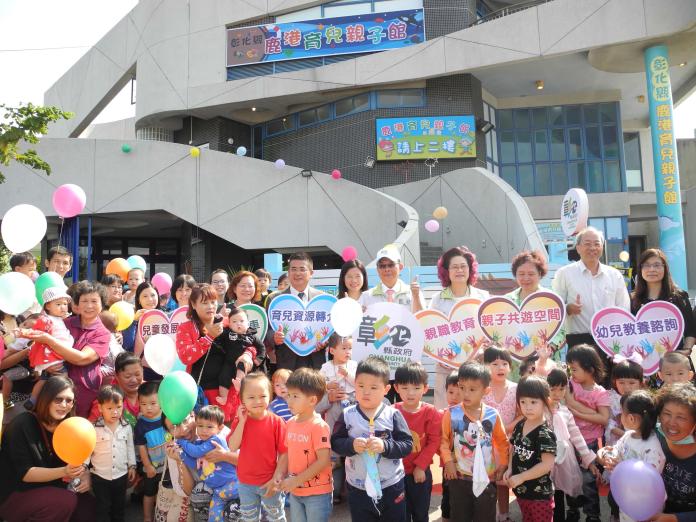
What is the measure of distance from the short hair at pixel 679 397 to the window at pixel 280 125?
1587 centimetres

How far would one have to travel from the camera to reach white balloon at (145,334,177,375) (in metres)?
3.63

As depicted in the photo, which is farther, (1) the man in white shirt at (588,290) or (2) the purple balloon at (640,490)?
(1) the man in white shirt at (588,290)

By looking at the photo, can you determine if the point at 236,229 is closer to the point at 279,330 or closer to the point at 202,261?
the point at 202,261

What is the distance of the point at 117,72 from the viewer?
1962cm

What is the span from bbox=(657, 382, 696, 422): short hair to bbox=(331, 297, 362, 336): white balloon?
5.78ft

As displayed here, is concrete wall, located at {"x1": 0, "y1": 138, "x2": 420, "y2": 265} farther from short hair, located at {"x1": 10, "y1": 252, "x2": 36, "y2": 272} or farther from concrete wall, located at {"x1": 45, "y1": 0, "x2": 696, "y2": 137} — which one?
short hair, located at {"x1": 10, "y1": 252, "x2": 36, "y2": 272}

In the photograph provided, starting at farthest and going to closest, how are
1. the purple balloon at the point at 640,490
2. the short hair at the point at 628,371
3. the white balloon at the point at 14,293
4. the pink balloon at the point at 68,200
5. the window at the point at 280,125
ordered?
the window at the point at 280,125 < the pink balloon at the point at 68,200 < the white balloon at the point at 14,293 < the short hair at the point at 628,371 < the purple balloon at the point at 640,490

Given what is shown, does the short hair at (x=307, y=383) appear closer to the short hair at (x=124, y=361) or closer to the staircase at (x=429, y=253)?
the short hair at (x=124, y=361)

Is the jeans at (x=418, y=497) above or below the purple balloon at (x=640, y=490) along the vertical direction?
below

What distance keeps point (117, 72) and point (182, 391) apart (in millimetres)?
19256

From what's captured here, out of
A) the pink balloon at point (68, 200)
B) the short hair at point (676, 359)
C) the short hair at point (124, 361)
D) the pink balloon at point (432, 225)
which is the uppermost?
the pink balloon at point (432, 225)

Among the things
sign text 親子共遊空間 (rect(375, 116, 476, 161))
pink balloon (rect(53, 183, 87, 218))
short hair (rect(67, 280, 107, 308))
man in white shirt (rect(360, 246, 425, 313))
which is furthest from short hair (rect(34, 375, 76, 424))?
sign text 親子共遊空間 (rect(375, 116, 476, 161))

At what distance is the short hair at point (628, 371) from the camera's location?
359cm

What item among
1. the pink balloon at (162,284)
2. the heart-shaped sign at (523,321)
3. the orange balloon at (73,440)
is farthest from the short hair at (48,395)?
the pink balloon at (162,284)
